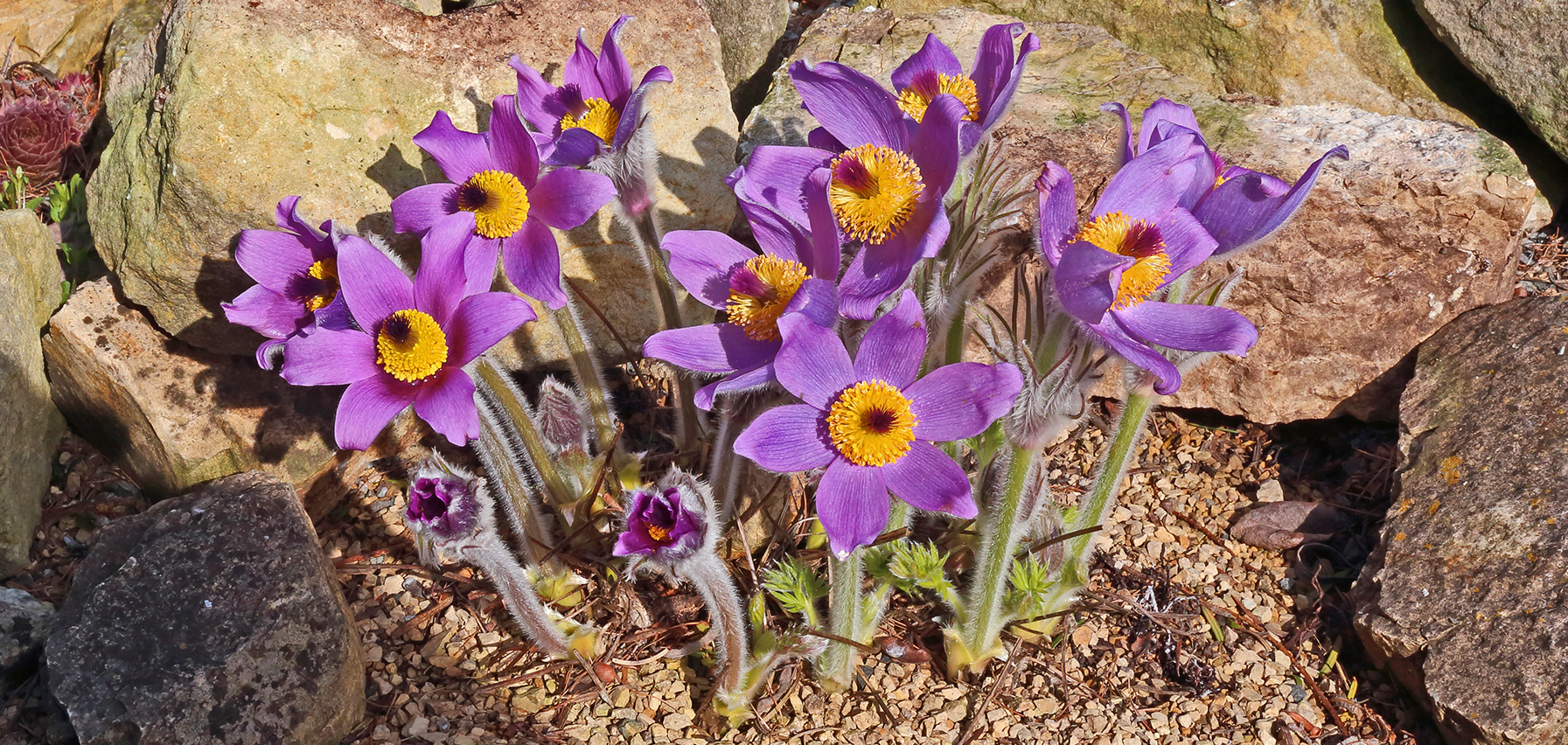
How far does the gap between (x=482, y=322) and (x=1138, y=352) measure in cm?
143

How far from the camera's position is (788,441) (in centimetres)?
238

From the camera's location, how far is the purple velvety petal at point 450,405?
7.81 ft

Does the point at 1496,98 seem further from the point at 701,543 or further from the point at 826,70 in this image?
the point at 701,543

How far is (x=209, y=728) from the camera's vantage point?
2668mm

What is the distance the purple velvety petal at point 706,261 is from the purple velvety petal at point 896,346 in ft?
1.38

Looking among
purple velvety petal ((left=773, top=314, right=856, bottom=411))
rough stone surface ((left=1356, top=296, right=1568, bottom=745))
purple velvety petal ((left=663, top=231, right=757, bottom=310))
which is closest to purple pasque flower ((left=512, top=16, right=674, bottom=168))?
purple velvety petal ((left=663, top=231, right=757, bottom=310))

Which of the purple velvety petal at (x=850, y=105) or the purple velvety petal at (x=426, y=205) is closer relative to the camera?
the purple velvety petal at (x=850, y=105)

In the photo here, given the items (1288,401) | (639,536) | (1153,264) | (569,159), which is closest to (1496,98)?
(1288,401)

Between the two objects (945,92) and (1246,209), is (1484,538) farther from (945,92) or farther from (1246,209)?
(945,92)

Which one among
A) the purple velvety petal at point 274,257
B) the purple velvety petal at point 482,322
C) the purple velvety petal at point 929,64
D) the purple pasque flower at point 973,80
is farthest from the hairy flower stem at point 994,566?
the purple velvety petal at point 274,257

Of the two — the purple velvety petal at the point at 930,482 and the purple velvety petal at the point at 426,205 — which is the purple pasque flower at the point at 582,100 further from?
the purple velvety petal at the point at 930,482

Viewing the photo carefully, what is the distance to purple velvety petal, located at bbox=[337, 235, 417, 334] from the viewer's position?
2.58 m

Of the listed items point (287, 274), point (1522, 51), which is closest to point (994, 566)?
point (287, 274)

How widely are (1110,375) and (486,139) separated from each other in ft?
7.23
